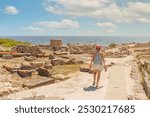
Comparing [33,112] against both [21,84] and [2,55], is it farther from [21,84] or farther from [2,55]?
[2,55]

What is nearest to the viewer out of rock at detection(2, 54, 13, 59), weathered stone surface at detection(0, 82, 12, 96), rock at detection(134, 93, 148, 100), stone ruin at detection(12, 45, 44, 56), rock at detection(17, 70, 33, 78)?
rock at detection(134, 93, 148, 100)

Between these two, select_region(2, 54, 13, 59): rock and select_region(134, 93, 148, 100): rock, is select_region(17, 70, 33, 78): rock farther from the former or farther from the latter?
select_region(2, 54, 13, 59): rock

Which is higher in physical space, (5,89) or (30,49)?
(30,49)

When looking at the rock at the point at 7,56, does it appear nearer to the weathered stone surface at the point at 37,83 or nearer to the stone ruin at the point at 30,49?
the stone ruin at the point at 30,49

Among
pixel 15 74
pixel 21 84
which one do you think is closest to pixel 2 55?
pixel 15 74

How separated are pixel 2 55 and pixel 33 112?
1635 centimetres

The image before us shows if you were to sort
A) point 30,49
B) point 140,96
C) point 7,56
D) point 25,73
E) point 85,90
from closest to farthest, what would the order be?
1. point 140,96
2. point 85,90
3. point 25,73
4. point 7,56
5. point 30,49

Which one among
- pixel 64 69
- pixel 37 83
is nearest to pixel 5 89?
pixel 37 83

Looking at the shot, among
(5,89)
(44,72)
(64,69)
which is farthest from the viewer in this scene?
(64,69)

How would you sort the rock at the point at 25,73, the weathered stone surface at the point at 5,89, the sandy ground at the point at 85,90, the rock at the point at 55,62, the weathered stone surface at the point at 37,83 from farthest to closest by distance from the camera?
1. the rock at the point at 55,62
2. the rock at the point at 25,73
3. the weathered stone surface at the point at 37,83
4. the weathered stone surface at the point at 5,89
5. the sandy ground at the point at 85,90

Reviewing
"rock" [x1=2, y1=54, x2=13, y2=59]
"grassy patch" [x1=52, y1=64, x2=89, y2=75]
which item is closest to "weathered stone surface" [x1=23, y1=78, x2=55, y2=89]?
"grassy patch" [x1=52, y1=64, x2=89, y2=75]

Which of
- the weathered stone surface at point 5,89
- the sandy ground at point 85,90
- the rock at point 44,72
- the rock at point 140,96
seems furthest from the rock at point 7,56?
the rock at point 140,96

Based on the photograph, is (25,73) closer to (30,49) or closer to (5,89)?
(5,89)

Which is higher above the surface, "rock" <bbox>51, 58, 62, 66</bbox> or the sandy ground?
"rock" <bbox>51, 58, 62, 66</bbox>
